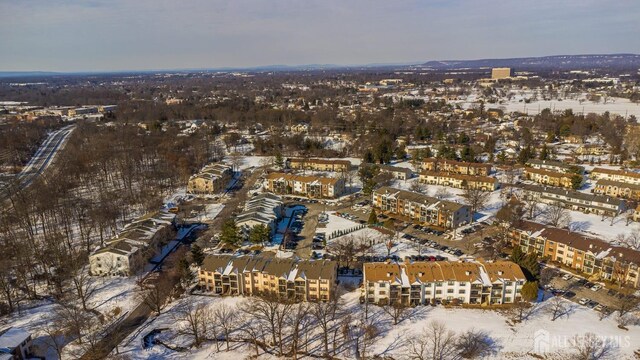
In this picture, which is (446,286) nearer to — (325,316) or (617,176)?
(325,316)

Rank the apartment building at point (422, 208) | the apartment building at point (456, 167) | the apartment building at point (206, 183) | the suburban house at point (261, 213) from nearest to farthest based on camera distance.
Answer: the suburban house at point (261, 213) → the apartment building at point (422, 208) → the apartment building at point (206, 183) → the apartment building at point (456, 167)

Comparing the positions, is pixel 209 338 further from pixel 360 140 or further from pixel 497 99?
pixel 497 99

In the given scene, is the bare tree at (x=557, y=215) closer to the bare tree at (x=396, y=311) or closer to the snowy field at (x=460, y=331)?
the snowy field at (x=460, y=331)

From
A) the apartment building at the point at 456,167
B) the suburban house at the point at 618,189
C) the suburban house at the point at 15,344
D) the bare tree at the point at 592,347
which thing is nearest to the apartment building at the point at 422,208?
the apartment building at the point at 456,167

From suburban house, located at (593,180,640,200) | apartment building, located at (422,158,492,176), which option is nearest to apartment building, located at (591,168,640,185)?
suburban house, located at (593,180,640,200)

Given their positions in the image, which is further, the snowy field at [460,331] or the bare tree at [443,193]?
the bare tree at [443,193]

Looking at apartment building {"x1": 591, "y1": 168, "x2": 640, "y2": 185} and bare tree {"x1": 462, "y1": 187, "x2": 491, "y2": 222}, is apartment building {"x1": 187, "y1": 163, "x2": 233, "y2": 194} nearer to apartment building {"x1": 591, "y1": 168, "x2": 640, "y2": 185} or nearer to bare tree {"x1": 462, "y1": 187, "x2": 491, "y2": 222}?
bare tree {"x1": 462, "y1": 187, "x2": 491, "y2": 222}

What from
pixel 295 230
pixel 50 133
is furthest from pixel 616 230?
pixel 50 133
